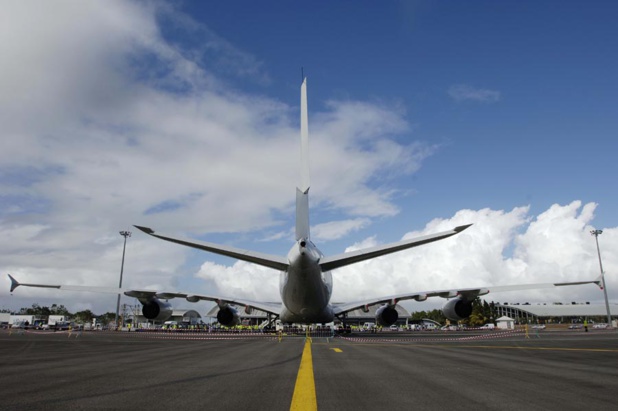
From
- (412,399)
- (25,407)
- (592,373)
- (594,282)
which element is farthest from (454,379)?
(594,282)

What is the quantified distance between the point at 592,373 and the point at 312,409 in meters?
6.49

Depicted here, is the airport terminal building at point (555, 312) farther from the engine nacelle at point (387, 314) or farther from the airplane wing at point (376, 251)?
the airplane wing at point (376, 251)

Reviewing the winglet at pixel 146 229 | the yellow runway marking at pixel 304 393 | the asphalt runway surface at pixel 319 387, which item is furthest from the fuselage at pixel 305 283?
the yellow runway marking at pixel 304 393

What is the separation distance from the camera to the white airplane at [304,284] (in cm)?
1480

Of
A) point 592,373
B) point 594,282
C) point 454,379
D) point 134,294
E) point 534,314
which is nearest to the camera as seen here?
point 454,379

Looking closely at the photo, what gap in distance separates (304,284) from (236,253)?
28.6 ft

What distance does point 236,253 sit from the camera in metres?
14.7

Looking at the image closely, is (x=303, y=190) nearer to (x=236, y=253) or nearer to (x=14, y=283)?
(x=236, y=253)

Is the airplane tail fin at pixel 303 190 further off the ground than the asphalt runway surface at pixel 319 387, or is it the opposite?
the airplane tail fin at pixel 303 190

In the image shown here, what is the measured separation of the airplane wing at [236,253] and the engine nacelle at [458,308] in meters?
14.6

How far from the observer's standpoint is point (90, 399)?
5.20 metres

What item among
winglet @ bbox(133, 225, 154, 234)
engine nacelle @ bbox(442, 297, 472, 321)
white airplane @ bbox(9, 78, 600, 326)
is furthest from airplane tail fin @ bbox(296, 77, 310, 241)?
engine nacelle @ bbox(442, 297, 472, 321)

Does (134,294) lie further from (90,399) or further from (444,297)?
(90,399)

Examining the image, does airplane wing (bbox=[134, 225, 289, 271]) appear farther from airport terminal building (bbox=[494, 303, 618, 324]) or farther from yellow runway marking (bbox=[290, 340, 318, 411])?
airport terminal building (bbox=[494, 303, 618, 324])
